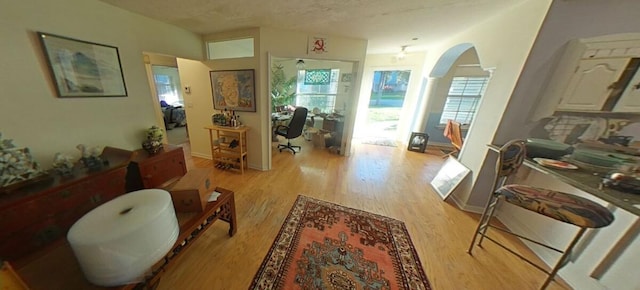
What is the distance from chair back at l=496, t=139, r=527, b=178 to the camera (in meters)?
1.51

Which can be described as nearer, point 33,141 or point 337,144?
point 33,141

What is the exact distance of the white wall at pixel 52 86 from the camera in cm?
135

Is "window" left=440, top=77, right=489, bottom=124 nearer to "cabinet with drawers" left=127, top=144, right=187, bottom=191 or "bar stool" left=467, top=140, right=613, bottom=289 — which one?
"bar stool" left=467, top=140, right=613, bottom=289

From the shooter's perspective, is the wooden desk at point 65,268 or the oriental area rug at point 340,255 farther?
the oriental area rug at point 340,255

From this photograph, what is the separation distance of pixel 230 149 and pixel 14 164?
1911mm

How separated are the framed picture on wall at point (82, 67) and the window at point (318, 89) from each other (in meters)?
4.32

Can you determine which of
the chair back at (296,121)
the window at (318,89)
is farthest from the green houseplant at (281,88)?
the chair back at (296,121)

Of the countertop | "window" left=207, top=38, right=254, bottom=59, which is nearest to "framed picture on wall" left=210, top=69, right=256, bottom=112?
"window" left=207, top=38, right=254, bottom=59

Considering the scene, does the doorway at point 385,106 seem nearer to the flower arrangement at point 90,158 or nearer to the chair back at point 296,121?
the chair back at point 296,121

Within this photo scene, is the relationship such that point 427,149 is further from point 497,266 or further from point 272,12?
point 272,12

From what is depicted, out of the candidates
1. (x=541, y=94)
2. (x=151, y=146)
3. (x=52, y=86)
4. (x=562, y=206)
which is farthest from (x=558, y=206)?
(x=52, y=86)

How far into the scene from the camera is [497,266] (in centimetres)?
158

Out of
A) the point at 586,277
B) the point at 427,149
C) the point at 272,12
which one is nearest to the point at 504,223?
the point at 586,277

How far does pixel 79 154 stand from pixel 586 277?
4615 mm
